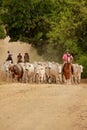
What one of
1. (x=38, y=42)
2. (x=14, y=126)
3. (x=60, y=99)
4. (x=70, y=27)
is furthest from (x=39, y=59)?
(x=14, y=126)

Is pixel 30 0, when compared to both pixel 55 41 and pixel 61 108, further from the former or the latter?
pixel 61 108

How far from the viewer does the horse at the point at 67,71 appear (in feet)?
111

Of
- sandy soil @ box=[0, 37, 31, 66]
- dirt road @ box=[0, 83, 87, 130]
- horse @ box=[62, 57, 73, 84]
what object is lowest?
dirt road @ box=[0, 83, 87, 130]

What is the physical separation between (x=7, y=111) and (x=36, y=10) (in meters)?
34.7

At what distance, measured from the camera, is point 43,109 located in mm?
19547

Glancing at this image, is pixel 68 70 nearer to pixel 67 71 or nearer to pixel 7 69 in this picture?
pixel 67 71

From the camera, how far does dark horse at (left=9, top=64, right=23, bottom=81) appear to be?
3581 cm

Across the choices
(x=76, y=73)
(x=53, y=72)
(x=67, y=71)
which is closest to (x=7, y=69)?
(x=53, y=72)

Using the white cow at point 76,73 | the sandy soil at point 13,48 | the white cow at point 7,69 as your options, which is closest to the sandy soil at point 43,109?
the white cow at point 76,73

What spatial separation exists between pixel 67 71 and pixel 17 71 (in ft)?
11.5

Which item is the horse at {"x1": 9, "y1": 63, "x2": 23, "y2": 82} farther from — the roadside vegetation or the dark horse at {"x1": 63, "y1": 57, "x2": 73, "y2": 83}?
the roadside vegetation

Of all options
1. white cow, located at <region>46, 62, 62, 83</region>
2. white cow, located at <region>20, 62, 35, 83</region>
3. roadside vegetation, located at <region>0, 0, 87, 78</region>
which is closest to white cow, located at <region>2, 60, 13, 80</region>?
white cow, located at <region>20, 62, 35, 83</region>

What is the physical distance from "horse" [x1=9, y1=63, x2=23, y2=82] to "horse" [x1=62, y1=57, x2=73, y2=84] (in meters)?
2.91

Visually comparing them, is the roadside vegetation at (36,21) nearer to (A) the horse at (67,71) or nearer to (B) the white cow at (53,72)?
(B) the white cow at (53,72)
